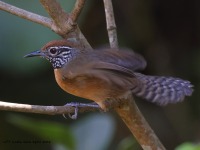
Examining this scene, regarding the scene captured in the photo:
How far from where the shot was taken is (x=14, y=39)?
4090mm

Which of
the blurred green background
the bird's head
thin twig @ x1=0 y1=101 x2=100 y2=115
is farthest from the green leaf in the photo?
thin twig @ x1=0 y1=101 x2=100 y2=115

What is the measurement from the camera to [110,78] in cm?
265

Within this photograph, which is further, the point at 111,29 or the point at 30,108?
the point at 111,29

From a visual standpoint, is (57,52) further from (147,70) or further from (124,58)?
(147,70)

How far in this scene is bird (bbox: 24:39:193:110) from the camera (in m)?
2.61

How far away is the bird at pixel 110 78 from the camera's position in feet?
8.56

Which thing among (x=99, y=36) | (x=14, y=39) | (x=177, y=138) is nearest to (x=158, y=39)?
(x=99, y=36)

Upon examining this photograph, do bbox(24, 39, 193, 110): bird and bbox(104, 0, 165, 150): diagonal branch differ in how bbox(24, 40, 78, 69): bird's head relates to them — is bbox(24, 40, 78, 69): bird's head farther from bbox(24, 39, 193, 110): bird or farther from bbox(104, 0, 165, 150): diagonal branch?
bbox(104, 0, 165, 150): diagonal branch

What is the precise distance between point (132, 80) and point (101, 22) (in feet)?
7.85

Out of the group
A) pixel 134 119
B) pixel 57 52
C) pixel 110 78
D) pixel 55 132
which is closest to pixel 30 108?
pixel 110 78

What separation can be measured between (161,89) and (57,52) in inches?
28.2

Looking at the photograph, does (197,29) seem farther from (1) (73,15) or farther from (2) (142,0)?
(1) (73,15)

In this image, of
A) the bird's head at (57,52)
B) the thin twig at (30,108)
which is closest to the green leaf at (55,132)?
the bird's head at (57,52)

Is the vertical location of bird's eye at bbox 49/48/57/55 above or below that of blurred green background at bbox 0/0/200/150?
above
